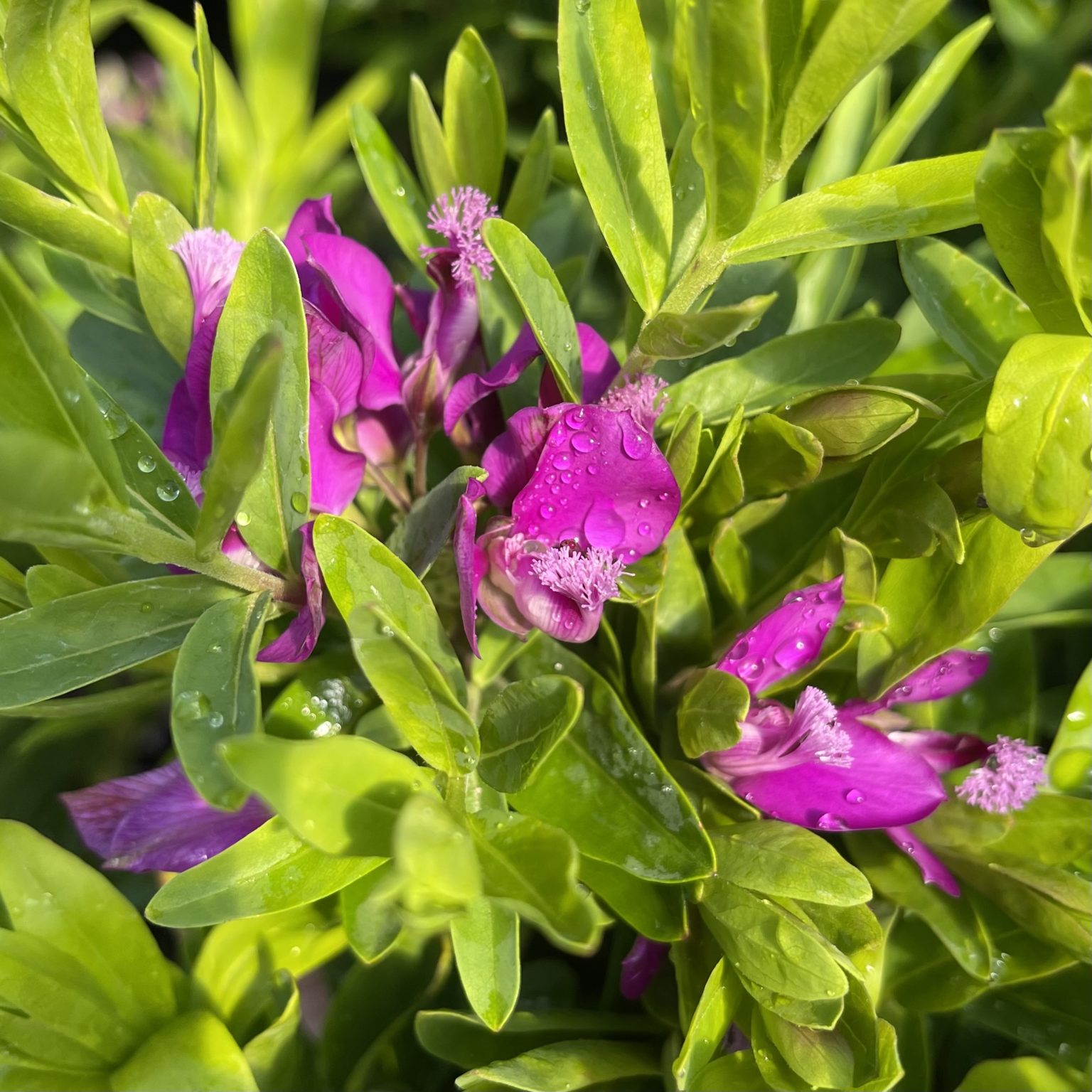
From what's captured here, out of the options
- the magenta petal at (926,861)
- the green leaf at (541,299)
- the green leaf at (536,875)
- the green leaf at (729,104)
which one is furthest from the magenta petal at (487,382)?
the magenta petal at (926,861)

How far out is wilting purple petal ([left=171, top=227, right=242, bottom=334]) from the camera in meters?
0.55

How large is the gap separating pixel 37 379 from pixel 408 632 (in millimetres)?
206

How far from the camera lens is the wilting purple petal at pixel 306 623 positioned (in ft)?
1.69

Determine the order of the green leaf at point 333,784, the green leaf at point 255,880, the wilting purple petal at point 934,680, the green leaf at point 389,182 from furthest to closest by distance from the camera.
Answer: the green leaf at point 389,182 → the wilting purple petal at point 934,680 → the green leaf at point 255,880 → the green leaf at point 333,784

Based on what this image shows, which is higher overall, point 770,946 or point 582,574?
point 582,574

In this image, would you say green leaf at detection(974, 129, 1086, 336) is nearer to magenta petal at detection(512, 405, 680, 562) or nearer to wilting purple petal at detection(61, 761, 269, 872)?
magenta petal at detection(512, 405, 680, 562)

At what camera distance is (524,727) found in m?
0.47

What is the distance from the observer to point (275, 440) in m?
0.51

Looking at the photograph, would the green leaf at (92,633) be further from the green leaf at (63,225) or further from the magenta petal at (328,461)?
the green leaf at (63,225)

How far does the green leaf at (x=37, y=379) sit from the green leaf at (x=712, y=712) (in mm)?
330

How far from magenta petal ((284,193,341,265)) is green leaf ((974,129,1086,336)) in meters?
0.38

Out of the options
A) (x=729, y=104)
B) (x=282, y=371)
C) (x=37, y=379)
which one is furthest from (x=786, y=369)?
(x=37, y=379)

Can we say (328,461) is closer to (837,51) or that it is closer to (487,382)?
(487,382)

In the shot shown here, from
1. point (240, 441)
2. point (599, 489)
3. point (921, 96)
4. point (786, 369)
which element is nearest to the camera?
point (240, 441)
